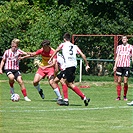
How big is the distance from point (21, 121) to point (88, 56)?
22333 mm

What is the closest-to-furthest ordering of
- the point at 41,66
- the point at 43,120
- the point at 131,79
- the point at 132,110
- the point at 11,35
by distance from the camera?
1. the point at 43,120
2. the point at 132,110
3. the point at 41,66
4. the point at 131,79
5. the point at 11,35

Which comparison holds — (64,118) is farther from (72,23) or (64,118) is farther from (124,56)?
(72,23)

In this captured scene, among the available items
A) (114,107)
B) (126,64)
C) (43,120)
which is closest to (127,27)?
(126,64)

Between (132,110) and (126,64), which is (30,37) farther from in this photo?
(132,110)

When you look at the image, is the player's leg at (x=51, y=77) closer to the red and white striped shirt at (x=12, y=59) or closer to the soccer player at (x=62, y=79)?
the soccer player at (x=62, y=79)

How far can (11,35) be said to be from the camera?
4116cm

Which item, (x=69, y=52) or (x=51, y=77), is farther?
(x=51, y=77)

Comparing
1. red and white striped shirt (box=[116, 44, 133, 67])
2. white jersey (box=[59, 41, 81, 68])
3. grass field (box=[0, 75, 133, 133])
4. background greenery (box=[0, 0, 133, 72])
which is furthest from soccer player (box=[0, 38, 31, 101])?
background greenery (box=[0, 0, 133, 72])

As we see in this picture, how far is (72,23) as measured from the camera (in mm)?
37719

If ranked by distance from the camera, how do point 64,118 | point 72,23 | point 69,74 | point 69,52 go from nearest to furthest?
point 64,118
point 69,74
point 69,52
point 72,23

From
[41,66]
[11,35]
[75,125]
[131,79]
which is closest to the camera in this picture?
[75,125]

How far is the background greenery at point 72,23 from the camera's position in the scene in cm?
3591

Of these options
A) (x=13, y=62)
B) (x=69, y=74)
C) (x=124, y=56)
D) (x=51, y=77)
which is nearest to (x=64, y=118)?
(x=69, y=74)

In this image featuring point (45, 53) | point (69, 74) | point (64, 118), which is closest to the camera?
point (64, 118)
